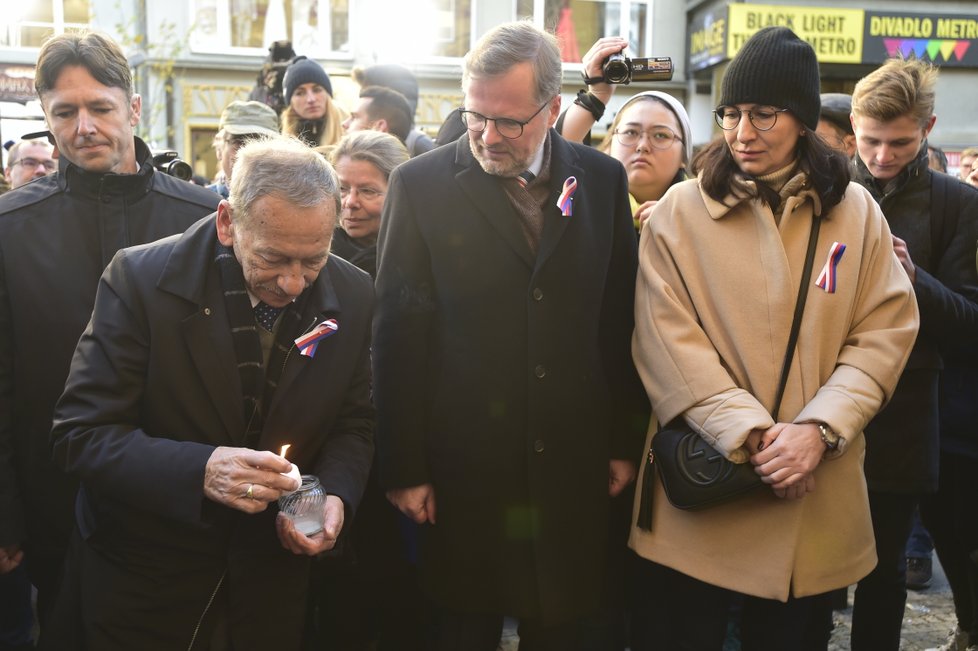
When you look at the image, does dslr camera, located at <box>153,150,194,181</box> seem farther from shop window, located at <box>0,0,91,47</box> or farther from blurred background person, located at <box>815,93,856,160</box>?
shop window, located at <box>0,0,91,47</box>

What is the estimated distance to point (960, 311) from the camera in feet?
10.2

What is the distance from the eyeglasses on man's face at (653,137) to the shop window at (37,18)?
14.2 meters

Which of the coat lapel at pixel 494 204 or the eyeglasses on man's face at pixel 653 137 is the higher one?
the eyeglasses on man's face at pixel 653 137

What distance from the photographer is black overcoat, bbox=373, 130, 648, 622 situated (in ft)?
8.79

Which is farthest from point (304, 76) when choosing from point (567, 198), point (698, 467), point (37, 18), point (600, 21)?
point (37, 18)

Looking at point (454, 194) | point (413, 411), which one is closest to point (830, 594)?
point (413, 411)

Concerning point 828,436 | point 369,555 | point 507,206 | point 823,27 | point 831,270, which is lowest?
point 369,555

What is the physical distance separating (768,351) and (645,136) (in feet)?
4.38

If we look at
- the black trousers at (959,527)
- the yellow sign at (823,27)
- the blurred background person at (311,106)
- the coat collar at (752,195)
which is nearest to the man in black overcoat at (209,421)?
the coat collar at (752,195)

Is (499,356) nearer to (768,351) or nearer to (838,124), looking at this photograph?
(768,351)

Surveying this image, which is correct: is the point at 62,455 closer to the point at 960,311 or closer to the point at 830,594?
the point at 830,594

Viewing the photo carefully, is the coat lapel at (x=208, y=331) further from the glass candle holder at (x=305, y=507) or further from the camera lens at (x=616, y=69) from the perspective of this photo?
the camera lens at (x=616, y=69)

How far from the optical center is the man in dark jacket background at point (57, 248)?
8.95ft

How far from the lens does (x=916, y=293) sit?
3.05m
